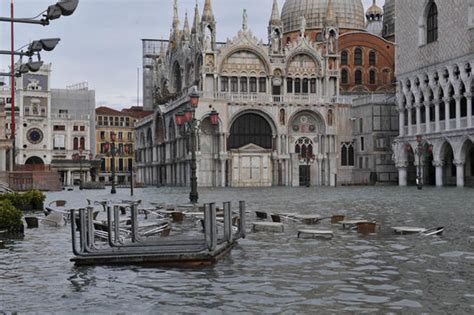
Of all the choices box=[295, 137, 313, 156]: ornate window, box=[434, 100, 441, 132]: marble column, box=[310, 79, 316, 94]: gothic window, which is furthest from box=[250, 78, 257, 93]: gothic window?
box=[434, 100, 441, 132]: marble column

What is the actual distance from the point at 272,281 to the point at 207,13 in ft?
210

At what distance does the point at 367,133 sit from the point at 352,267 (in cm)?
6024

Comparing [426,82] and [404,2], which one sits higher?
[404,2]

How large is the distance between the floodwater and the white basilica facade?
4270 centimetres

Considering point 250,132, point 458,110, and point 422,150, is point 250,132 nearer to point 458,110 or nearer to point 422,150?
point 422,150

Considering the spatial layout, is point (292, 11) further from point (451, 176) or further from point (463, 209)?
point (463, 209)

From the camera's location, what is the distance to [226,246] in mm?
13352

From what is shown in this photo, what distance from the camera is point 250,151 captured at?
227 ft

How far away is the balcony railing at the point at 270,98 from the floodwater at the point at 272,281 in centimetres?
5372

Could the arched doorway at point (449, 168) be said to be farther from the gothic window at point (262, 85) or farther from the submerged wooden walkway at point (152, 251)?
the submerged wooden walkway at point (152, 251)

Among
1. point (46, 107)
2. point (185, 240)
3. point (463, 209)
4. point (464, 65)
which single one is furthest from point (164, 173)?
point (185, 240)

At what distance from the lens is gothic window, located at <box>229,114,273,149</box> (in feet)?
230

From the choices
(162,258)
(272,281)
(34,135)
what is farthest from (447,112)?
(34,135)

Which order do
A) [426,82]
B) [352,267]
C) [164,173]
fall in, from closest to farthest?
1. [352,267]
2. [426,82]
3. [164,173]
